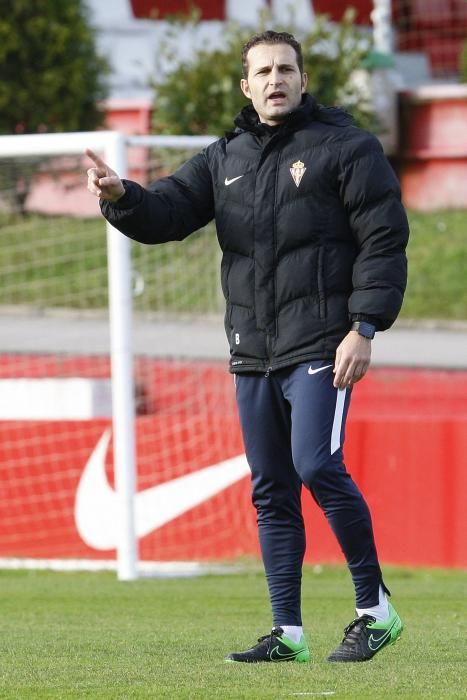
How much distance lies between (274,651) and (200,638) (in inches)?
32.6

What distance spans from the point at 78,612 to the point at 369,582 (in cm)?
249

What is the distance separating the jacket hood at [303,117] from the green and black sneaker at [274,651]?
5.51 ft

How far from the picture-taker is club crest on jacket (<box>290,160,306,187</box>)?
5.39m

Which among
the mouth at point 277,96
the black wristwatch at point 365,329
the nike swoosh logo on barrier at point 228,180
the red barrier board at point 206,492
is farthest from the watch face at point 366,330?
the red barrier board at point 206,492

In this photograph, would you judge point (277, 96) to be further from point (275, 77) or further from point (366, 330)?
point (366, 330)

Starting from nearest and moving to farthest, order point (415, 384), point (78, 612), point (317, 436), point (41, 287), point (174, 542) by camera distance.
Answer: point (317, 436)
point (78, 612)
point (174, 542)
point (41, 287)
point (415, 384)

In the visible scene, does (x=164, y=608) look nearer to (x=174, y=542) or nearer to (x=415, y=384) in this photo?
(x=174, y=542)

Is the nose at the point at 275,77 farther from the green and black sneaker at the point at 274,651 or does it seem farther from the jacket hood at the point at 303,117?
the green and black sneaker at the point at 274,651

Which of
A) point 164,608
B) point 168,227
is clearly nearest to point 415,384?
point 164,608

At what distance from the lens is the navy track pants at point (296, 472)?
532 cm

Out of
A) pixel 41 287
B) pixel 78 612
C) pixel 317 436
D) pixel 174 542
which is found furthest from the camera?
pixel 41 287

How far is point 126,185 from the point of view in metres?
5.44

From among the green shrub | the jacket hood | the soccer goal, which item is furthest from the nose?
the green shrub

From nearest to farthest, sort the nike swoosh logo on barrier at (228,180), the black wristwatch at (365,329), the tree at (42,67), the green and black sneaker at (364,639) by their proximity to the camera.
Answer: the black wristwatch at (365,329) < the green and black sneaker at (364,639) < the nike swoosh logo on barrier at (228,180) < the tree at (42,67)
